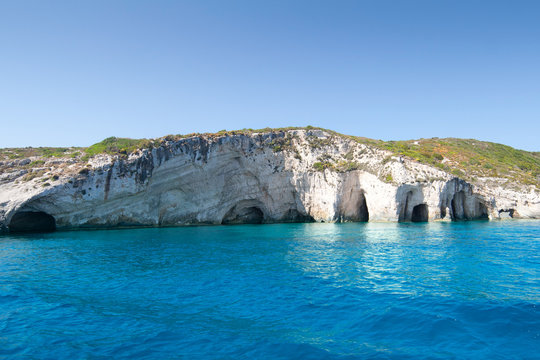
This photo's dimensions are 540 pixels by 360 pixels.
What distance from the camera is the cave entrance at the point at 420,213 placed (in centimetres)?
4718

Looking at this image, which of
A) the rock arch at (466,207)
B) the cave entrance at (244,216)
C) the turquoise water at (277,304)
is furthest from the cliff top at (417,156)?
the turquoise water at (277,304)

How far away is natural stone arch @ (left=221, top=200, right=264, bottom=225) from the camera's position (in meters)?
51.2

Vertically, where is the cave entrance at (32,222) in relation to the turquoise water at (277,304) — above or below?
above

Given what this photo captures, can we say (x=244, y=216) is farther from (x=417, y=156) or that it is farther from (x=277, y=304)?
(x=277, y=304)

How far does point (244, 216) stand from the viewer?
53156 millimetres

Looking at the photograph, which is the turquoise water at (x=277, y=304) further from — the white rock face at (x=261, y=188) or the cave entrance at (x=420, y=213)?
the cave entrance at (x=420, y=213)

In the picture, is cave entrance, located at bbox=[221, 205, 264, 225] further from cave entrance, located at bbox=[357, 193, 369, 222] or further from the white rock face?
cave entrance, located at bbox=[357, 193, 369, 222]

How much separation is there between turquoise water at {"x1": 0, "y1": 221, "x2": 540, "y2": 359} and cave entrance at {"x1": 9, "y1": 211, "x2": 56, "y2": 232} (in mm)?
21508

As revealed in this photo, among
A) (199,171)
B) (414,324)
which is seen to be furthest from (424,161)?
(414,324)

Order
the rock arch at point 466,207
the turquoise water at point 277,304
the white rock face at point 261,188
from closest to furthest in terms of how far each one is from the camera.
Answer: the turquoise water at point 277,304, the white rock face at point 261,188, the rock arch at point 466,207

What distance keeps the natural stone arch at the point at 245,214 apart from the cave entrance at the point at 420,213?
23.3 meters

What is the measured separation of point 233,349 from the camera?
29.3 ft

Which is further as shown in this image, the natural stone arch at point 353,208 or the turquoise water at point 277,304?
the natural stone arch at point 353,208

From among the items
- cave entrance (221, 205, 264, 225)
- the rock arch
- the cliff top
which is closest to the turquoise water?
the cliff top
